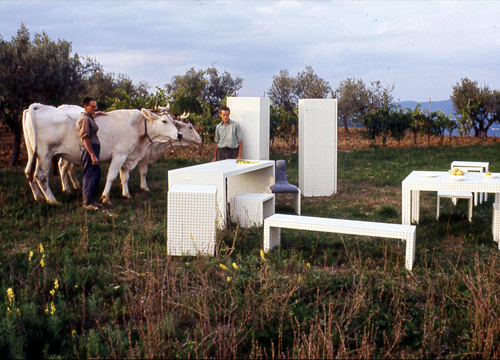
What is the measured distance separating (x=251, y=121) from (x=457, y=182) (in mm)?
4568

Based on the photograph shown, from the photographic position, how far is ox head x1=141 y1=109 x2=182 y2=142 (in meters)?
9.91

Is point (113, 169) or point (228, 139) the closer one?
point (113, 169)

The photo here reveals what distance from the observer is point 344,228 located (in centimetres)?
538

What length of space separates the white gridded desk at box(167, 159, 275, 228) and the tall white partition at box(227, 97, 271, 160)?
0.92 meters

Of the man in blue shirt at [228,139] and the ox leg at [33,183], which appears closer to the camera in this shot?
the ox leg at [33,183]

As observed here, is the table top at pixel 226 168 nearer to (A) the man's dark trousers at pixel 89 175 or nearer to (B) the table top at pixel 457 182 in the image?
(A) the man's dark trousers at pixel 89 175

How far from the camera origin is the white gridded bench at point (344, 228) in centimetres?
516

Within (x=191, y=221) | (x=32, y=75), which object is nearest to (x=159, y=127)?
(x=191, y=221)

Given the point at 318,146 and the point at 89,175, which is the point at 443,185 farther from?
the point at 89,175

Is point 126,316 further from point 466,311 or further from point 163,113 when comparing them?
point 163,113

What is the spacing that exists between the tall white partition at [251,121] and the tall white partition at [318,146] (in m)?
0.89

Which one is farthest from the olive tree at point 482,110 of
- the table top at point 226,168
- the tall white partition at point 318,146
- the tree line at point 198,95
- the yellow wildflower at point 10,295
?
the yellow wildflower at point 10,295

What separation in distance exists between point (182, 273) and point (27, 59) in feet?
35.0

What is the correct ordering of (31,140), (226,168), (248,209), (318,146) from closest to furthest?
(248,209), (226,168), (31,140), (318,146)
